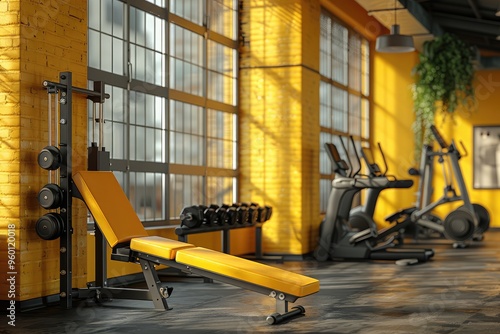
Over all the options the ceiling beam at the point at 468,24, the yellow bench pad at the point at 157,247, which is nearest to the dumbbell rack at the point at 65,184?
the yellow bench pad at the point at 157,247

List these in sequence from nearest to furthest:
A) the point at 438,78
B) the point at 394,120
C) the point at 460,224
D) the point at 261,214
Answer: the point at 261,214, the point at 460,224, the point at 438,78, the point at 394,120

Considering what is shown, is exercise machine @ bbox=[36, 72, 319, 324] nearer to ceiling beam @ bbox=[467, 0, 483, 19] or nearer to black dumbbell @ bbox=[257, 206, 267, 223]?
black dumbbell @ bbox=[257, 206, 267, 223]

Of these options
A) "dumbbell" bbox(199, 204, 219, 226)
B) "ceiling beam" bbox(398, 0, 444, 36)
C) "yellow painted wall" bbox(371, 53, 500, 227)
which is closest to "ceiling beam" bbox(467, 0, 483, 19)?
"ceiling beam" bbox(398, 0, 444, 36)

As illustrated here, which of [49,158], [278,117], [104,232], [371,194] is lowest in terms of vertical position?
[104,232]

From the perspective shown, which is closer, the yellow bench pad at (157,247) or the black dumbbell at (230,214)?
the yellow bench pad at (157,247)

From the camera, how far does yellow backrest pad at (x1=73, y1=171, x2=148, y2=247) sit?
6145mm

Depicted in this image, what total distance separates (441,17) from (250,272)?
33.5 ft

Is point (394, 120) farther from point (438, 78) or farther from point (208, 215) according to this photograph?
point (208, 215)

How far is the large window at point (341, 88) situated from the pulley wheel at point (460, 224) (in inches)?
83.3

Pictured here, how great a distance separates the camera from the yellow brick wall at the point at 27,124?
617 cm

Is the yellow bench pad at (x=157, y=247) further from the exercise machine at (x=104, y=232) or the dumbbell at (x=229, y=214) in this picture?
the dumbbell at (x=229, y=214)

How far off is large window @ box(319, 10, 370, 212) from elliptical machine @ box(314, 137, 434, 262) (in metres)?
1.97

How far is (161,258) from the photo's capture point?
19.6 feet

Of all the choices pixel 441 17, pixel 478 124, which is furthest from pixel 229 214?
pixel 478 124
